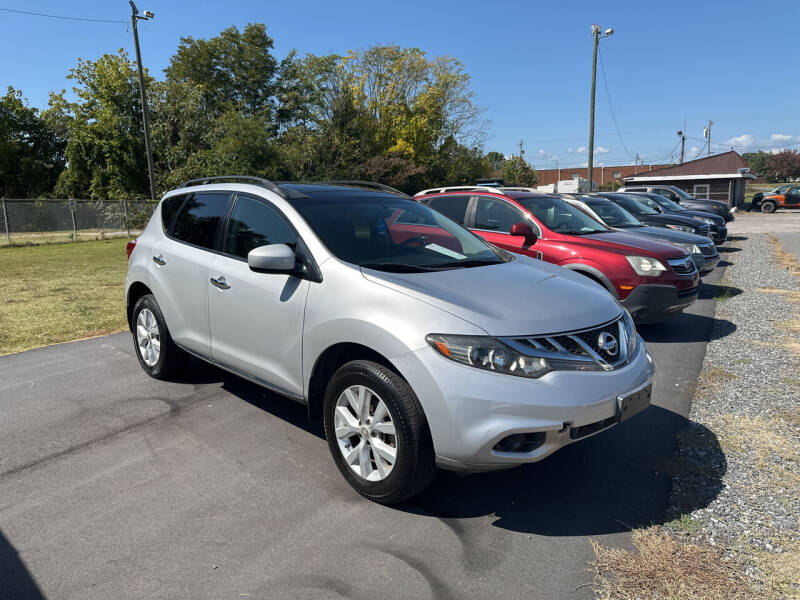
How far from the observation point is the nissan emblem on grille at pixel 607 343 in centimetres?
310

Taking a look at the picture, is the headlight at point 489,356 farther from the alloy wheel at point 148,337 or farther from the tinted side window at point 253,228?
the alloy wheel at point 148,337

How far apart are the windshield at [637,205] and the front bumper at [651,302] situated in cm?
826

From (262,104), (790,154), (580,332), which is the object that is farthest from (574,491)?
(790,154)

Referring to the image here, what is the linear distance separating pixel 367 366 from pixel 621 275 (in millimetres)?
4573

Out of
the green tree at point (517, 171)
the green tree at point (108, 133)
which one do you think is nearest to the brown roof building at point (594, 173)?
the green tree at point (517, 171)

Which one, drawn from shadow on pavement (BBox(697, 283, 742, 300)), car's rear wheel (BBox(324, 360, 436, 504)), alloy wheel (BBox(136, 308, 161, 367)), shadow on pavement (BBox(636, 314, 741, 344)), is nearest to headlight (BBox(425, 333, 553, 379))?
car's rear wheel (BBox(324, 360, 436, 504))

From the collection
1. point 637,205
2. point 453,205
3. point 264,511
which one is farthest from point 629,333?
point 637,205

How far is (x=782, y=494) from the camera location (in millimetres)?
3207

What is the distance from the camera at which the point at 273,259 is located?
3.41 metres

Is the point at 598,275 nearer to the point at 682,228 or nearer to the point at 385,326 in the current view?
the point at 385,326

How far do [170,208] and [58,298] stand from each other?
5.91 m

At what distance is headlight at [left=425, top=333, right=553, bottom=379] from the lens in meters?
2.77

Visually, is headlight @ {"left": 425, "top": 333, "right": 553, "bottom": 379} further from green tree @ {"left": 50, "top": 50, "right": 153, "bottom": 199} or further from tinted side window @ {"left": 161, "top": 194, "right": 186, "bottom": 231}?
green tree @ {"left": 50, "top": 50, "right": 153, "bottom": 199}

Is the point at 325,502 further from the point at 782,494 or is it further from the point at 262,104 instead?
the point at 262,104
